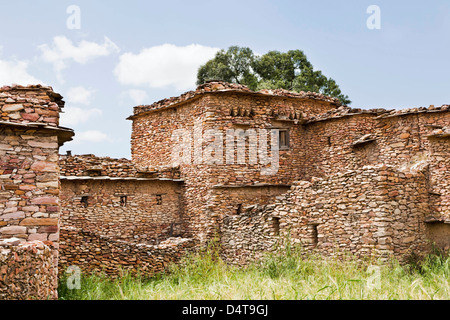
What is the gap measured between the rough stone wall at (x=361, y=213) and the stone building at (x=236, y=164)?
0.07 metres

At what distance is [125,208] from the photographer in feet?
54.4

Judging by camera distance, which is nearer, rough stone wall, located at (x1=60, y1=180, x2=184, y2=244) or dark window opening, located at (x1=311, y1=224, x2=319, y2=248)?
dark window opening, located at (x1=311, y1=224, x2=319, y2=248)

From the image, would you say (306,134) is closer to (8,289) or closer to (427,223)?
(427,223)

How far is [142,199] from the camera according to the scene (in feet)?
55.3

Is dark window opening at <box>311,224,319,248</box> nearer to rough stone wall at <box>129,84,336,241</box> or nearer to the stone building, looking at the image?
the stone building

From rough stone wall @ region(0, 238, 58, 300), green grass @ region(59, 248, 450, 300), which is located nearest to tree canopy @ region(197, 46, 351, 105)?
green grass @ region(59, 248, 450, 300)

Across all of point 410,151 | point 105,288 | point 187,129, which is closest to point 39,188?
point 105,288

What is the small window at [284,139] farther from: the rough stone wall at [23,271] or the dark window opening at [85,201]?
the rough stone wall at [23,271]

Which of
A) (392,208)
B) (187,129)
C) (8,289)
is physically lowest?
(8,289)

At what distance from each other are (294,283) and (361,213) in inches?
125

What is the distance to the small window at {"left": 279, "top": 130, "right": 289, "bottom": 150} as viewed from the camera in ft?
57.9

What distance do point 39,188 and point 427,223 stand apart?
30.0 ft

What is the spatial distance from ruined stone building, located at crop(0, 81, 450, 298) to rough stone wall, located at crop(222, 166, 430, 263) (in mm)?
27

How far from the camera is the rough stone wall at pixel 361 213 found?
11.0 m
